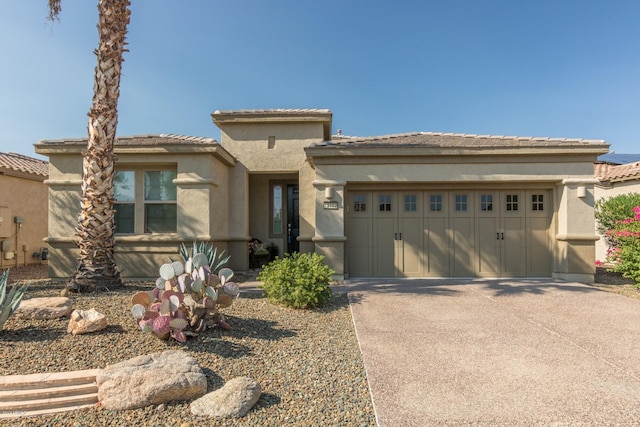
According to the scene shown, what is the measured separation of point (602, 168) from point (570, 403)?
17.4 m

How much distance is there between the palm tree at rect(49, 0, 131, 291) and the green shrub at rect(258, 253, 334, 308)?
10.8 ft

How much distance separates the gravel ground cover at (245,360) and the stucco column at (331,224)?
334cm

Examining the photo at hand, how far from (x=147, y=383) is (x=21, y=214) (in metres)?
13.7

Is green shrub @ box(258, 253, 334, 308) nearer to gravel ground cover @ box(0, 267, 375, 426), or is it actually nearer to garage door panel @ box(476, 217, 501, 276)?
gravel ground cover @ box(0, 267, 375, 426)

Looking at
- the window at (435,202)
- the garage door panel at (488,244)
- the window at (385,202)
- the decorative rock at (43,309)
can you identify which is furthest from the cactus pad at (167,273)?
the garage door panel at (488,244)

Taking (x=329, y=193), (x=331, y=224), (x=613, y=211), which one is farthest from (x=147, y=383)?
(x=613, y=211)

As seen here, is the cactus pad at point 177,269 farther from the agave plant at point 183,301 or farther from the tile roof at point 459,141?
the tile roof at point 459,141

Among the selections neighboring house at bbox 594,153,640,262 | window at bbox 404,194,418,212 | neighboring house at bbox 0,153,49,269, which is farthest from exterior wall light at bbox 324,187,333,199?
neighboring house at bbox 0,153,49,269

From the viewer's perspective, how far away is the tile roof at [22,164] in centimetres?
1273

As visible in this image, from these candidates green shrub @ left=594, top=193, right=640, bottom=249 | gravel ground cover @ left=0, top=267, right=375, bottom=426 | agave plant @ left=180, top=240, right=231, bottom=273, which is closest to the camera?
gravel ground cover @ left=0, top=267, right=375, bottom=426

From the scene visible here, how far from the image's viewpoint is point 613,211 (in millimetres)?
11828

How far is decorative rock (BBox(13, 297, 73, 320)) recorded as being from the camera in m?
4.76

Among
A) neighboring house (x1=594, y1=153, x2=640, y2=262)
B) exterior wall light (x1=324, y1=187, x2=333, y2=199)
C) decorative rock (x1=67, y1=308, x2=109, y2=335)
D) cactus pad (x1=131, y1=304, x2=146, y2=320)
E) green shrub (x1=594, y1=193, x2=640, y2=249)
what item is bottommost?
decorative rock (x1=67, y1=308, x2=109, y2=335)

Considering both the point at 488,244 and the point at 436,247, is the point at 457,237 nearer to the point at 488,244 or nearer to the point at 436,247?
the point at 436,247
